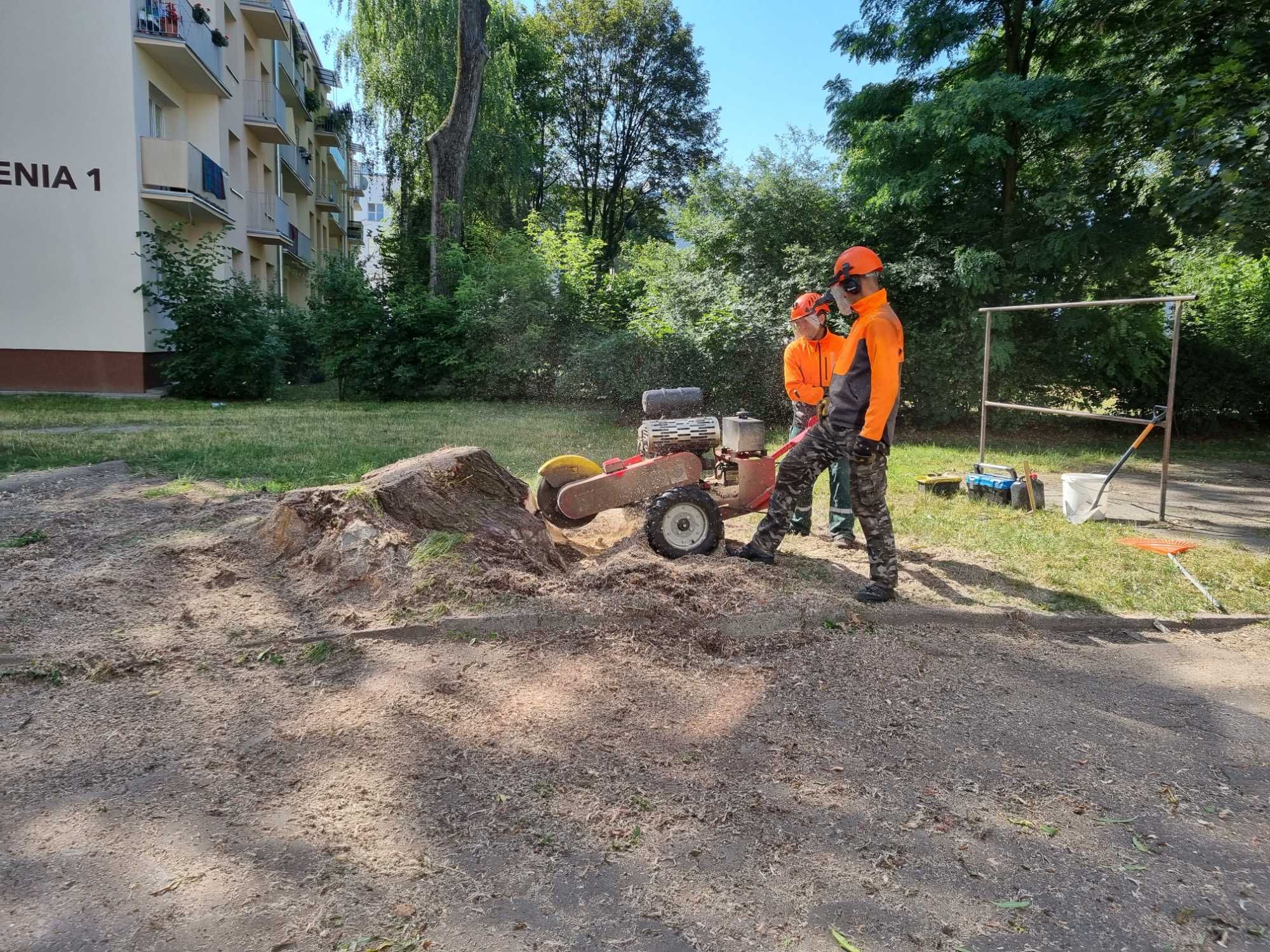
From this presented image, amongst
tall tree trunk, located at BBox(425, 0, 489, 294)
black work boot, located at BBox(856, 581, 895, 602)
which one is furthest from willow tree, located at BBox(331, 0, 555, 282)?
black work boot, located at BBox(856, 581, 895, 602)

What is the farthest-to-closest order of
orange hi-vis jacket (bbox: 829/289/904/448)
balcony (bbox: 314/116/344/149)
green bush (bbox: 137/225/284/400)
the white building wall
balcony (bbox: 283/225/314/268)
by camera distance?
balcony (bbox: 314/116/344/149), balcony (bbox: 283/225/314/268), green bush (bbox: 137/225/284/400), the white building wall, orange hi-vis jacket (bbox: 829/289/904/448)

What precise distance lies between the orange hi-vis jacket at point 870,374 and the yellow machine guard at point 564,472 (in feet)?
6.14

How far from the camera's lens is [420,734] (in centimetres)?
358

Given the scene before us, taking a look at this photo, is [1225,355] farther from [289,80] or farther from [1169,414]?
[289,80]

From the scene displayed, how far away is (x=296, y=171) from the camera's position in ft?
115

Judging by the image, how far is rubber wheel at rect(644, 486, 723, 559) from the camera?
593 cm

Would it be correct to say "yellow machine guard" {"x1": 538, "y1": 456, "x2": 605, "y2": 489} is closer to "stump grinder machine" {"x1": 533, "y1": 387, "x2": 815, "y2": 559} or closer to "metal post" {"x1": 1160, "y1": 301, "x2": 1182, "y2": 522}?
"stump grinder machine" {"x1": 533, "y1": 387, "x2": 815, "y2": 559}

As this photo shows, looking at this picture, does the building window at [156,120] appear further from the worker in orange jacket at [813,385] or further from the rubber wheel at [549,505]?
the worker in orange jacket at [813,385]

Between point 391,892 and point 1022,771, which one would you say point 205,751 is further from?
point 1022,771

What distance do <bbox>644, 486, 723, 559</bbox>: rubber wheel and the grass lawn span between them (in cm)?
192

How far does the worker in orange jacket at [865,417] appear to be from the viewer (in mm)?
5387

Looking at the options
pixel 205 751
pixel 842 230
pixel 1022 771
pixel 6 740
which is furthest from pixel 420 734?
pixel 842 230

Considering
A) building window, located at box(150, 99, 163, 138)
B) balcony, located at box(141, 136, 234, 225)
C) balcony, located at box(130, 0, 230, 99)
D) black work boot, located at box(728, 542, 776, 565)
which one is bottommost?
black work boot, located at box(728, 542, 776, 565)

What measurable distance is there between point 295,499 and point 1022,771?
437 cm
